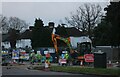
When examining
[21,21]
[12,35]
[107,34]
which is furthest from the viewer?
[21,21]

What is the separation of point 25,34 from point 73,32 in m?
16.3

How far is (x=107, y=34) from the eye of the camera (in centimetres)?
2716

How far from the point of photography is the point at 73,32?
121m

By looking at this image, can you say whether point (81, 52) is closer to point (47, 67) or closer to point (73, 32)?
point (47, 67)

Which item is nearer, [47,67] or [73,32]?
[47,67]

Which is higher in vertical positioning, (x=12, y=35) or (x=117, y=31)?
(x=12, y=35)

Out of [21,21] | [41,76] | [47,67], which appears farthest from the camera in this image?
[21,21]

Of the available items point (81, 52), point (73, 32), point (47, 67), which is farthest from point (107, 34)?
point (73, 32)

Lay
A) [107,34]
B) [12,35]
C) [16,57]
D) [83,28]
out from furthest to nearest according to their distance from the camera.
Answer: [12,35]
[83,28]
[16,57]
[107,34]

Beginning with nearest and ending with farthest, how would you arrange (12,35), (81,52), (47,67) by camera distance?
(47,67) → (81,52) → (12,35)

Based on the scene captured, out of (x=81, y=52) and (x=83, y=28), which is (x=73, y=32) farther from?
(x=81, y=52)

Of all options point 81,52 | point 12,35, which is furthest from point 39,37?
point 81,52

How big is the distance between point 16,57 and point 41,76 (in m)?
30.7

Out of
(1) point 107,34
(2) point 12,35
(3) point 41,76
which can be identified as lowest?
(3) point 41,76
